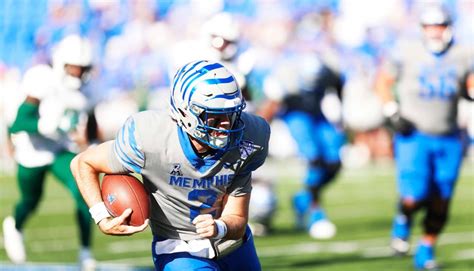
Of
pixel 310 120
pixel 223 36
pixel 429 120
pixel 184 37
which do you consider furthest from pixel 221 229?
pixel 184 37

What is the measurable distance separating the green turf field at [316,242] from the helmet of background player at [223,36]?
1.57 metres

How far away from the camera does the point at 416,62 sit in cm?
761

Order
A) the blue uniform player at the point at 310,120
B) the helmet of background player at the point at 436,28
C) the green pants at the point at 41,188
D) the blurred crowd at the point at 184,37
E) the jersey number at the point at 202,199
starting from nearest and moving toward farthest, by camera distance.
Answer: the jersey number at the point at 202,199
the green pants at the point at 41,188
the helmet of background player at the point at 436,28
the blue uniform player at the point at 310,120
the blurred crowd at the point at 184,37

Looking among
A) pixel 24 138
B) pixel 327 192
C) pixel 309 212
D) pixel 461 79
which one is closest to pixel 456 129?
pixel 461 79

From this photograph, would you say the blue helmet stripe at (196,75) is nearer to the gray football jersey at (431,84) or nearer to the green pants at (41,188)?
the green pants at (41,188)

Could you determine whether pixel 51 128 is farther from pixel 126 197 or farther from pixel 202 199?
pixel 126 197

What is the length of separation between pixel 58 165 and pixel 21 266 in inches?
29.6

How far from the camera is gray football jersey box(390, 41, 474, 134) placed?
754 cm

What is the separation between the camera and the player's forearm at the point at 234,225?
4109 millimetres

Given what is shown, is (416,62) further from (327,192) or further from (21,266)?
(327,192)

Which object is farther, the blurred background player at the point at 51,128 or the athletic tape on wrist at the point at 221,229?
the blurred background player at the point at 51,128

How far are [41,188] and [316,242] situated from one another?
96.5 inches

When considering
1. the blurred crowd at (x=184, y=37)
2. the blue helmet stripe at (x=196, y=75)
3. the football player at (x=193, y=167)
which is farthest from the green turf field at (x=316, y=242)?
the blue helmet stripe at (x=196, y=75)

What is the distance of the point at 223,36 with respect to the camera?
844cm
